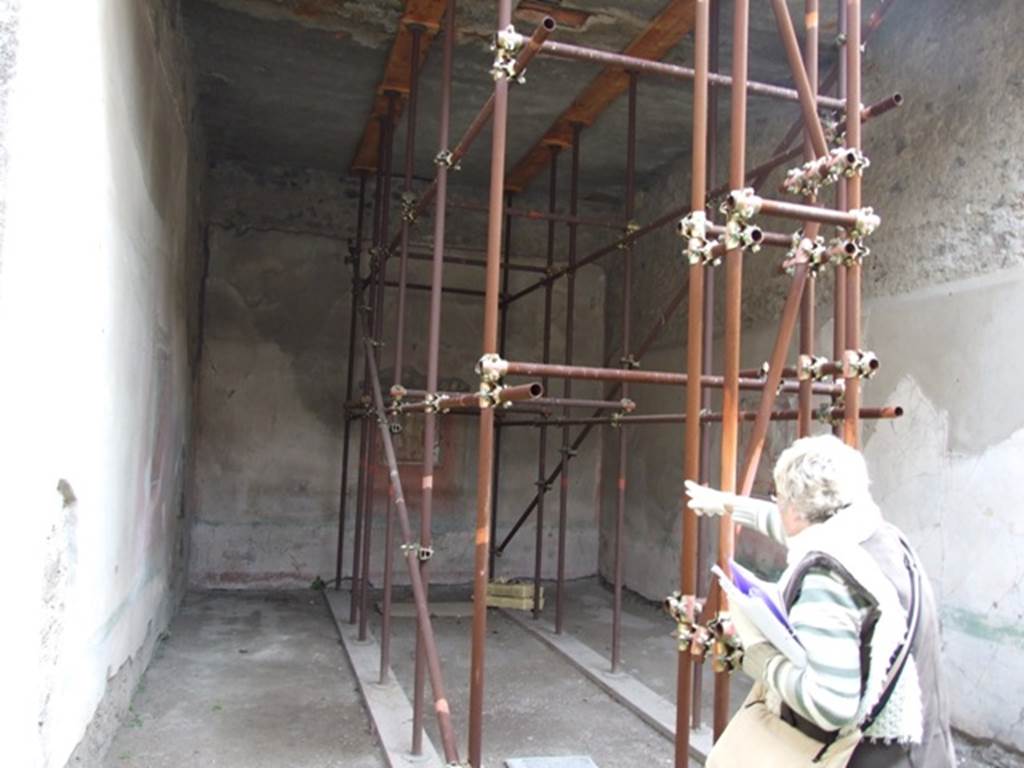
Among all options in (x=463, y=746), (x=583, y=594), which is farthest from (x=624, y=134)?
(x=463, y=746)

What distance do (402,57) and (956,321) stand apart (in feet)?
11.6

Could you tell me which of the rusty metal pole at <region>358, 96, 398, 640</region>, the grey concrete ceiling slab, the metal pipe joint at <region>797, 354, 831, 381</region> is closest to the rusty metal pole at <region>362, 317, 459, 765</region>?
the rusty metal pole at <region>358, 96, 398, 640</region>

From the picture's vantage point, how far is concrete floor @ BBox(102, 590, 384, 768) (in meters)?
3.77

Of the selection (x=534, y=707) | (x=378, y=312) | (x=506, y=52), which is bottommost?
(x=534, y=707)

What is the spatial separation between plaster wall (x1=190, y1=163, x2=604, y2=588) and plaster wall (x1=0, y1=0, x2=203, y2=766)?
7.25ft

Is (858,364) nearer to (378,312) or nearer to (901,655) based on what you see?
(901,655)

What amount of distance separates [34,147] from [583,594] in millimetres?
6397

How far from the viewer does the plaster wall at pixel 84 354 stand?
2.07 m

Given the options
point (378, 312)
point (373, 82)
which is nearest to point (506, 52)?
point (378, 312)

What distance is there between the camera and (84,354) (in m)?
2.81

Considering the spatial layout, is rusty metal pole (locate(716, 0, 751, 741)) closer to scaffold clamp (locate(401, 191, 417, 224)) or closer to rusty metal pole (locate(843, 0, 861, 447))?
rusty metal pole (locate(843, 0, 861, 447))

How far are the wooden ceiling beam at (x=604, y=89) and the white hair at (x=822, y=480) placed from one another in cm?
342

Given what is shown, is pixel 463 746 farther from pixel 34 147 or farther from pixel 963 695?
pixel 34 147

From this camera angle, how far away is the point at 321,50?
5.20 m
